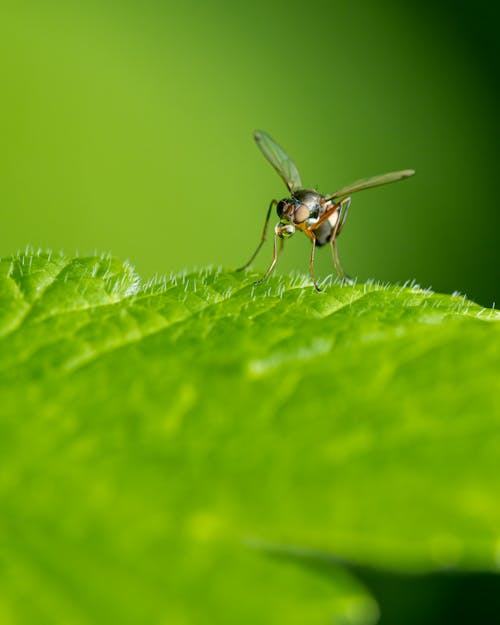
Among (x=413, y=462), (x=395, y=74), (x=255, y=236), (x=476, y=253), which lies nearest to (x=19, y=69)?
(x=255, y=236)

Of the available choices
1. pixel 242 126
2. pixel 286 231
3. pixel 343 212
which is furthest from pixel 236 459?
pixel 242 126

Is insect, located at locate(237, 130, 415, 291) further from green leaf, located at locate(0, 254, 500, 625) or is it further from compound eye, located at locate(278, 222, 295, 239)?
green leaf, located at locate(0, 254, 500, 625)

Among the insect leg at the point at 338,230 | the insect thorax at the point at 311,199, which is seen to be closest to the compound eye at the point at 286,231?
the insect thorax at the point at 311,199

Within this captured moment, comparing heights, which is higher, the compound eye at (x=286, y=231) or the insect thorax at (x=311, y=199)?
the insect thorax at (x=311, y=199)

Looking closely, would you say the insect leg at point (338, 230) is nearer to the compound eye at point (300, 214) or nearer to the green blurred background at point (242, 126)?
the compound eye at point (300, 214)

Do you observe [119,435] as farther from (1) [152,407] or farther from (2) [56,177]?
(2) [56,177]

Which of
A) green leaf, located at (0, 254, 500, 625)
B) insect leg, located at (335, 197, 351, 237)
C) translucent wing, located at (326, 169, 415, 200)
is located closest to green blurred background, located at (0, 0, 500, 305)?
insect leg, located at (335, 197, 351, 237)
